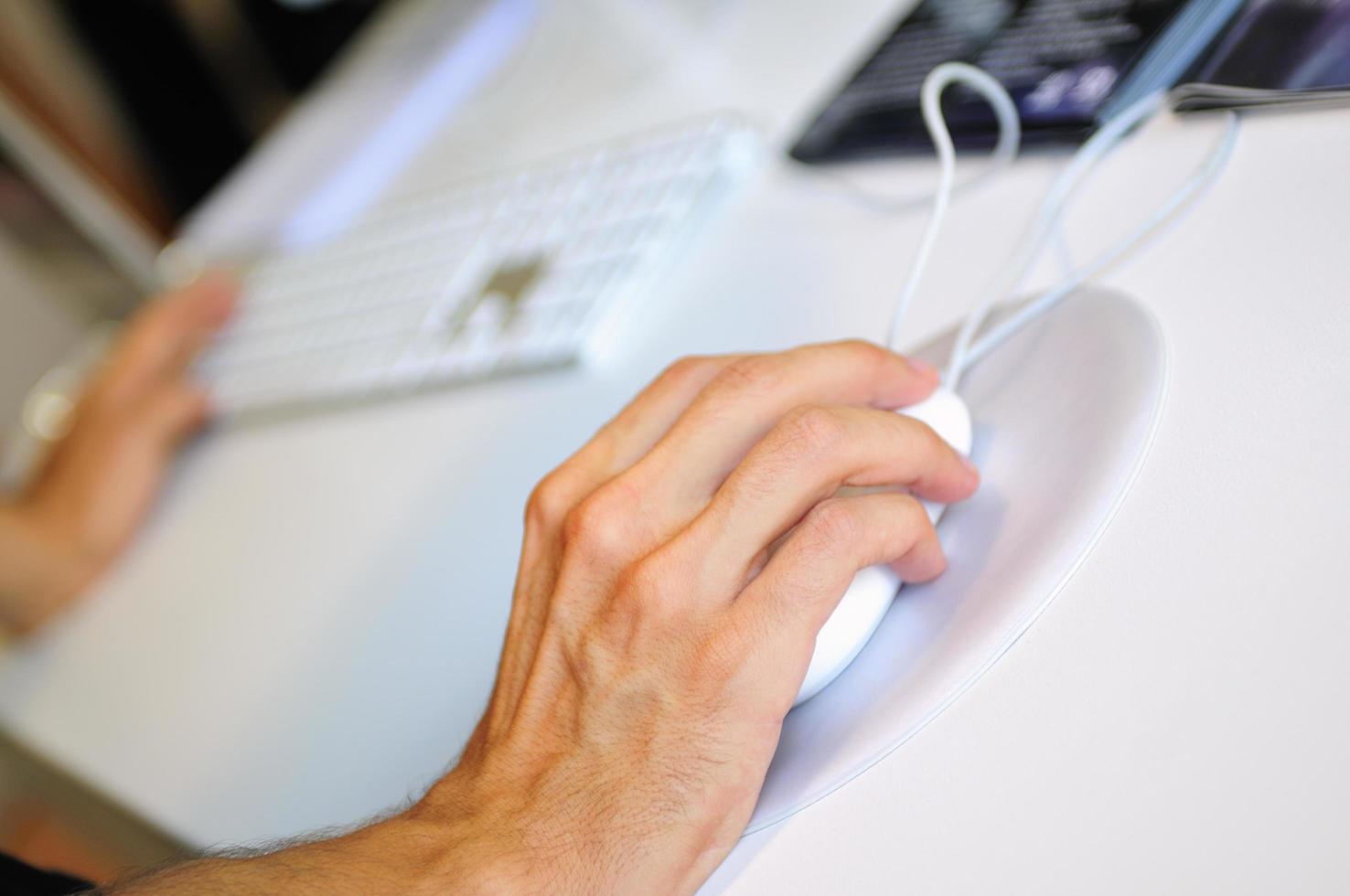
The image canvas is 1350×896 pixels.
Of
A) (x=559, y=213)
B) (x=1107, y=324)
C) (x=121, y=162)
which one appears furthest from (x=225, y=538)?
(x=121, y=162)

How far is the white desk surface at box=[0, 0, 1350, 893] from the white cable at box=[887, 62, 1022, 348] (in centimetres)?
2

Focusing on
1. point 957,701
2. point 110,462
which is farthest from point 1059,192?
point 110,462

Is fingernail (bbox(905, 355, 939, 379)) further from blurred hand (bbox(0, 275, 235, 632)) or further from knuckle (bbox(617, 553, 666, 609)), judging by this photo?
blurred hand (bbox(0, 275, 235, 632))

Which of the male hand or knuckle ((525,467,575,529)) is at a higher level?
knuckle ((525,467,575,529))

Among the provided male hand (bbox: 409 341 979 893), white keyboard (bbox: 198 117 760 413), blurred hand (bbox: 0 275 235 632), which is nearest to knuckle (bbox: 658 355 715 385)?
male hand (bbox: 409 341 979 893)

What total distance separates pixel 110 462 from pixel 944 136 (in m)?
0.63

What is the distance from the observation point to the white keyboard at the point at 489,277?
61 cm

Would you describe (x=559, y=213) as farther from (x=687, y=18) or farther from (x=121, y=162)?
(x=121, y=162)

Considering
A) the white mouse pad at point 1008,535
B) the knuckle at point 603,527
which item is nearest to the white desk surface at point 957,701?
the white mouse pad at point 1008,535

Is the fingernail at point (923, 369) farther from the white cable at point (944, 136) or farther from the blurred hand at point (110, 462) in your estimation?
the blurred hand at point (110, 462)

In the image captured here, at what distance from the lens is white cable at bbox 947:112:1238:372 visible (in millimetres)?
436

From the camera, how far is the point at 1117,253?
44 centimetres

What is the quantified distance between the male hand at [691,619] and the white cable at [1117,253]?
0.16 ft

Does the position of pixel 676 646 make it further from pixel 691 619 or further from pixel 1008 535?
pixel 1008 535
